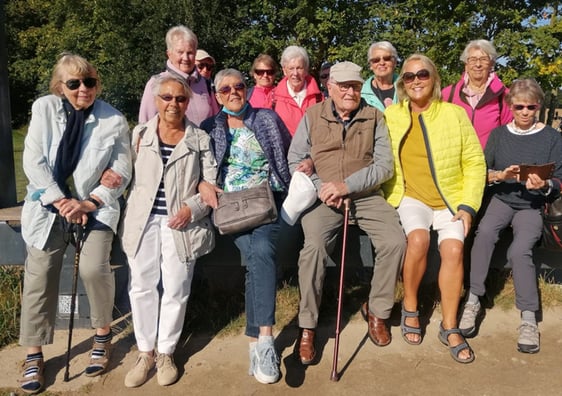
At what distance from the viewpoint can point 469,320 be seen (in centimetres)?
374

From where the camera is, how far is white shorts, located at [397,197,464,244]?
354 centimetres

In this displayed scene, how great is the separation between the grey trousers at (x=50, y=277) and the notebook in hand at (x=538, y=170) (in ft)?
9.09

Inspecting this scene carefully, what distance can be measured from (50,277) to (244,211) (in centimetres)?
128

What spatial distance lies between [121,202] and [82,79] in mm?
813

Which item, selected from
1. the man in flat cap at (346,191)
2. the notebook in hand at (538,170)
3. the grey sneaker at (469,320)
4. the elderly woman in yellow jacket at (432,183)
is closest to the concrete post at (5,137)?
the man in flat cap at (346,191)

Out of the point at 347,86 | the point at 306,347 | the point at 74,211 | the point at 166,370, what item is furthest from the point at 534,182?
the point at 74,211

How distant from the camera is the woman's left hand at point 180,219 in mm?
3225

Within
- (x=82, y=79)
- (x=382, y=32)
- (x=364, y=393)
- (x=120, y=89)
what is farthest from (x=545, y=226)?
(x=120, y=89)

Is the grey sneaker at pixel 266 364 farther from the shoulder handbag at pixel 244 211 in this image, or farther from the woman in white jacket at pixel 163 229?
the shoulder handbag at pixel 244 211

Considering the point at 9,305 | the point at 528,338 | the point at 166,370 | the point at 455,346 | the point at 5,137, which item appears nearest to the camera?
the point at 166,370

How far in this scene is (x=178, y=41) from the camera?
4.37m

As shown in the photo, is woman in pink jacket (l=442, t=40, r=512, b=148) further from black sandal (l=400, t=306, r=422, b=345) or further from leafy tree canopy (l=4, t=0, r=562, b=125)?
leafy tree canopy (l=4, t=0, r=562, b=125)

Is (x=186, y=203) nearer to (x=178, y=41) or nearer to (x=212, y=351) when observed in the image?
(x=212, y=351)

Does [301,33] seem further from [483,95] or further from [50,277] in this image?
[50,277]
